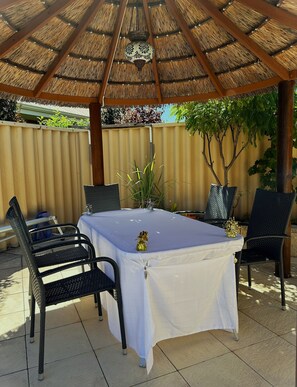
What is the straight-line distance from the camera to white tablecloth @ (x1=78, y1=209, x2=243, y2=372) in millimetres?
1908

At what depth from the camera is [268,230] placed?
2.92 meters

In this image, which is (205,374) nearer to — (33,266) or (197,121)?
(33,266)

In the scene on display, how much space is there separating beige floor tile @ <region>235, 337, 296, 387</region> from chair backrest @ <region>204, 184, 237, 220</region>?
4.37 ft

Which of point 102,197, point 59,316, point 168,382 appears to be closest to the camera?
point 168,382

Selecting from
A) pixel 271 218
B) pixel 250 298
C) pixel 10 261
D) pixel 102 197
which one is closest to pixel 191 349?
pixel 250 298

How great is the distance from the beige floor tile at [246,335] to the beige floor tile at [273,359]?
5 centimetres

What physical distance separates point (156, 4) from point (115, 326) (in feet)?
9.10

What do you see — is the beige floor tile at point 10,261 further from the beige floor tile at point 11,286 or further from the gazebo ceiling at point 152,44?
the gazebo ceiling at point 152,44

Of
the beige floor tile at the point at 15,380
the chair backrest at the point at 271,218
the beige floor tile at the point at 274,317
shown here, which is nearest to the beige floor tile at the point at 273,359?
the beige floor tile at the point at 274,317

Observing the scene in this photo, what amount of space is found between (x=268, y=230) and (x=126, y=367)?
5.72 ft

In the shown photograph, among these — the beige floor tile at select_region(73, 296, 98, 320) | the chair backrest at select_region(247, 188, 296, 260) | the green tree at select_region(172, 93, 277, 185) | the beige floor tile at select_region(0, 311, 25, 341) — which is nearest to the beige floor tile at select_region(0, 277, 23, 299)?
the beige floor tile at select_region(0, 311, 25, 341)

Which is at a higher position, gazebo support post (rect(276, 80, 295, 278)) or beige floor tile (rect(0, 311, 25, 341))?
gazebo support post (rect(276, 80, 295, 278))

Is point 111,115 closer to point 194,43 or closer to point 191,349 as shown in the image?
point 194,43

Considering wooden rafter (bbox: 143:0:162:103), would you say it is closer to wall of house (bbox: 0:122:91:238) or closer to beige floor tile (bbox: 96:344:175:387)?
wall of house (bbox: 0:122:91:238)
